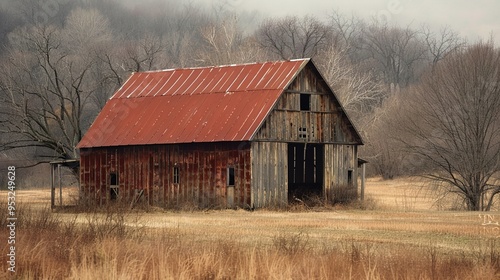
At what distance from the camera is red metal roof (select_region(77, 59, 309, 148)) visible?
140ft

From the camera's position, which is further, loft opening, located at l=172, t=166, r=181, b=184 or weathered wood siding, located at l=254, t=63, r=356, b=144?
loft opening, located at l=172, t=166, r=181, b=184

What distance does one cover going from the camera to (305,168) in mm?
47656

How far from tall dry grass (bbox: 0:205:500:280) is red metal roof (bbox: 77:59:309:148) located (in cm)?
1994

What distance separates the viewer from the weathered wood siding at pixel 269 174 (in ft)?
137

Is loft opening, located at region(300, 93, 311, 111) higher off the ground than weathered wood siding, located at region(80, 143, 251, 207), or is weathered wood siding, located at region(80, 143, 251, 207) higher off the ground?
loft opening, located at region(300, 93, 311, 111)

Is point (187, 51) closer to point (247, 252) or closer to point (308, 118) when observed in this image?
point (308, 118)

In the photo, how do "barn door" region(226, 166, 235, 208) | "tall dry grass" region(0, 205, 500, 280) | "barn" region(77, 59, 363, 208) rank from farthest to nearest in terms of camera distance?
1. "barn" region(77, 59, 363, 208)
2. "barn door" region(226, 166, 235, 208)
3. "tall dry grass" region(0, 205, 500, 280)

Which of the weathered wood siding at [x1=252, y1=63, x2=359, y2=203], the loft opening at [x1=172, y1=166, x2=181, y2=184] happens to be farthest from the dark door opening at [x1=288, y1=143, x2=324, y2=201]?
the loft opening at [x1=172, y1=166, x2=181, y2=184]

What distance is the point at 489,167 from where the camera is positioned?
149 ft

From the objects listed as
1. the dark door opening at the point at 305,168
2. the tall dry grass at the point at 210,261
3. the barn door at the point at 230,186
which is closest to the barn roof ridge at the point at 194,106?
the barn door at the point at 230,186

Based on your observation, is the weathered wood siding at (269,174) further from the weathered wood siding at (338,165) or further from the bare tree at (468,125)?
the bare tree at (468,125)

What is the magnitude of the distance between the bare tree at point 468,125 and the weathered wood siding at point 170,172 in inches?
358

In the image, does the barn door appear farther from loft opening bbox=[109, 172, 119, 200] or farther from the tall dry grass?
Result: the tall dry grass

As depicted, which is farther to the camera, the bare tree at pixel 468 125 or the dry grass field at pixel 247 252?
the bare tree at pixel 468 125
